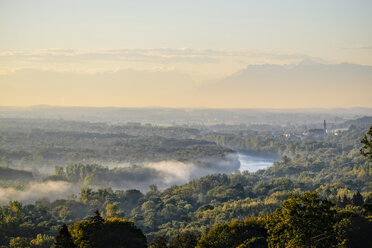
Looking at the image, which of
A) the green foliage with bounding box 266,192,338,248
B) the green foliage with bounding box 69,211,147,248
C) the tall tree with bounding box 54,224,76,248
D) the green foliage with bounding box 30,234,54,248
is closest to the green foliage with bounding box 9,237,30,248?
the green foliage with bounding box 30,234,54,248

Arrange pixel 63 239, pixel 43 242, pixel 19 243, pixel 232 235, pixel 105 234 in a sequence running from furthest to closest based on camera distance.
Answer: pixel 43 242 → pixel 19 243 → pixel 232 235 → pixel 105 234 → pixel 63 239

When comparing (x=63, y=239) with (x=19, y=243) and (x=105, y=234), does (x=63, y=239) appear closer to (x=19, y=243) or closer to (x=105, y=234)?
(x=105, y=234)

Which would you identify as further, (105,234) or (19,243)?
(19,243)

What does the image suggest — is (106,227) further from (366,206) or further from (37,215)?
(37,215)

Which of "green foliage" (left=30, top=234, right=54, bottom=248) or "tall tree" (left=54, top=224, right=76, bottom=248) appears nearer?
"tall tree" (left=54, top=224, right=76, bottom=248)

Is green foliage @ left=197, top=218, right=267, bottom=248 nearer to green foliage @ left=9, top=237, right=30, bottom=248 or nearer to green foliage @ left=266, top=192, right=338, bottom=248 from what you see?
green foliage @ left=266, top=192, right=338, bottom=248

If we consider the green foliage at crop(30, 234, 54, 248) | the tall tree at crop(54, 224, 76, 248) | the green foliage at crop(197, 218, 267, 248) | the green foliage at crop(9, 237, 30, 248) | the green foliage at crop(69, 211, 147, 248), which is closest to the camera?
the tall tree at crop(54, 224, 76, 248)

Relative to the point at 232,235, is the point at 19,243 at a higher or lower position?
lower

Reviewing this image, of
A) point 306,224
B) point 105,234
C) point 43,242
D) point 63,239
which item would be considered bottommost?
point 43,242

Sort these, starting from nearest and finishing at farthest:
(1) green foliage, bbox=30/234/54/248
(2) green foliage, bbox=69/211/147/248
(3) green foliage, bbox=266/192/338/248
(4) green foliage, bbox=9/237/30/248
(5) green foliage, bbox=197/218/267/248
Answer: (3) green foliage, bbox=266/192/338/248, (2) green foliage, bbox=69/211/147/248, (5) green foliage, bbox=197/218/267/248, (4) green foliage, bbox=9/237/30/248, (1) green foliage, bbox=30/234/54/248

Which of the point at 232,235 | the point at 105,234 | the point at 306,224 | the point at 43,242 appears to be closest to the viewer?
the point at 306,224

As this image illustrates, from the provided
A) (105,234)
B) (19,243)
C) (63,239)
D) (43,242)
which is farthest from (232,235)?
(19,243)
